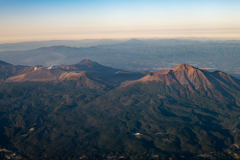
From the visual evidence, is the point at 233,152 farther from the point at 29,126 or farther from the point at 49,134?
the point at 29,126

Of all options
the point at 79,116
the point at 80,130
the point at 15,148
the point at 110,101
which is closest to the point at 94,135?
the point at 80,130

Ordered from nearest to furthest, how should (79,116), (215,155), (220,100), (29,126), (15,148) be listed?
1. (215,155)
2. (15,148)
3. (29,126)
4. (79,116)
5. (220,100)

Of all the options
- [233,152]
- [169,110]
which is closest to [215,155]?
[233,152]

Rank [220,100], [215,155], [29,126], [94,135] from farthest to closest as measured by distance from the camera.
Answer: [220,100] < [29,126] < [94,135] < [215,155]

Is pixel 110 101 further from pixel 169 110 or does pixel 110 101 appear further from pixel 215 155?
pixel 215 155

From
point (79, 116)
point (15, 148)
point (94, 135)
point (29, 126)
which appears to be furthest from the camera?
point (79, 116)

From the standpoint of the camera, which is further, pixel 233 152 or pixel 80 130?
pixel 80 130

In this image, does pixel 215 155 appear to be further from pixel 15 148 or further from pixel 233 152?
pixel 15 148

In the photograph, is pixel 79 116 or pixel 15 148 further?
pixel 79 116

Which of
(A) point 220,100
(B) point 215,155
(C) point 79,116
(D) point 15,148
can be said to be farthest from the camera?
(A) point 220,100
